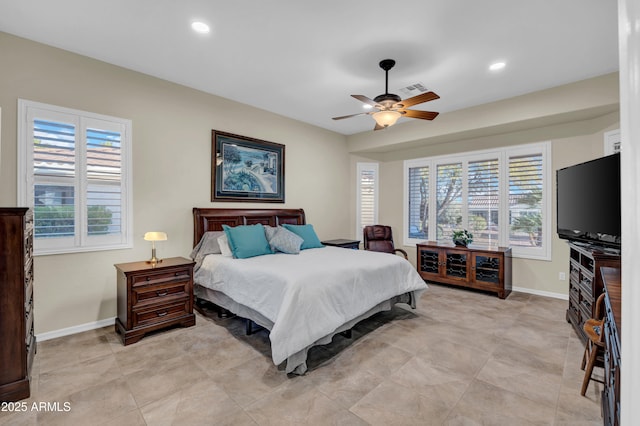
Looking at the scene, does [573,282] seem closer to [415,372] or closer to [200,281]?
[415,372]

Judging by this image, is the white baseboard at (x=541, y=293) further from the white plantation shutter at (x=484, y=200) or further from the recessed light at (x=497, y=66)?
the recessed light at (x=497, y=66)

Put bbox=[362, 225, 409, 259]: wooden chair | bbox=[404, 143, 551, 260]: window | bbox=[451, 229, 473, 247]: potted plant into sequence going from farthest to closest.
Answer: bbox=[362, 225, 409, 259]: wooden chair, bbox=[451, 229, 473, 247]: potted plant, bbox=[404, 143, 551, 260]: window

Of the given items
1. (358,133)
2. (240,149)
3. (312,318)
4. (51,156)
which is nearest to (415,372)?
(312,318)

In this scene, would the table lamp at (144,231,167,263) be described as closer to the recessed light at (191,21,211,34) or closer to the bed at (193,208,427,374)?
the bed at (193,208,427,374)

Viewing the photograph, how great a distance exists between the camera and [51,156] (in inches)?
121

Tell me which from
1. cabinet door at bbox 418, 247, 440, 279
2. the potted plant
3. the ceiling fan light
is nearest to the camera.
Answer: the ceiling fan light

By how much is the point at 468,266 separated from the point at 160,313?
4.28m

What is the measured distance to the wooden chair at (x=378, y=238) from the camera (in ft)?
19.4

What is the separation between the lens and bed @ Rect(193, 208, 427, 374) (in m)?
Answer: 2.50

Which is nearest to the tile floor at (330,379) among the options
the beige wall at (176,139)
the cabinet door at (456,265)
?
the beige wall at (176,139)

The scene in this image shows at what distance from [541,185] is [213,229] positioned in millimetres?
4791

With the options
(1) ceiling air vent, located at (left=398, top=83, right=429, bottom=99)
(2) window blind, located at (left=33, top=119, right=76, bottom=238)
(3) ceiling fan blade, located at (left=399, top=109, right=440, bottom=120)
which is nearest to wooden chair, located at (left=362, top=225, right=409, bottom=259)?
(1) ceiling air vent, located at (left=398, top=83, right=429, bottom=99)

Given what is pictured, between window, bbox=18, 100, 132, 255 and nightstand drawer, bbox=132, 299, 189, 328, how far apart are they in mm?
879

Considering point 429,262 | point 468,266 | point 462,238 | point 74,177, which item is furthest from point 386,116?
point 74,177
